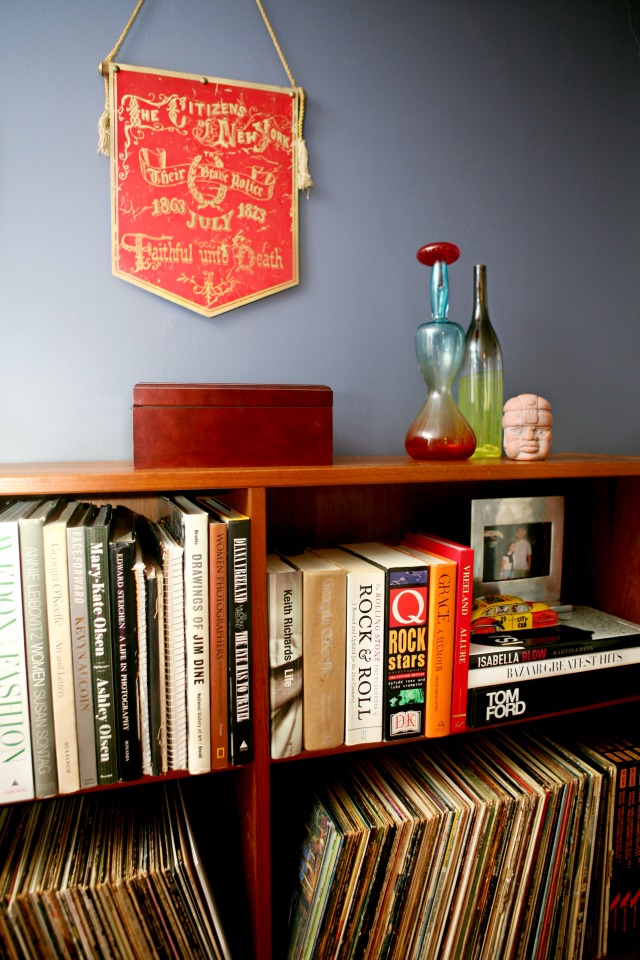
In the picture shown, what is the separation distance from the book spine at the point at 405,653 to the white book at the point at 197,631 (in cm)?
26

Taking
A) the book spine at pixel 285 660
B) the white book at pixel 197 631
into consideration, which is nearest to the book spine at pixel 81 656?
the white book at pixel 197 631

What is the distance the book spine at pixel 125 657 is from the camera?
72cm

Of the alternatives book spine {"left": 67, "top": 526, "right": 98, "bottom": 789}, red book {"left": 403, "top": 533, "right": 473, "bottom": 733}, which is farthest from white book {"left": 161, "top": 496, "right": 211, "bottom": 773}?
red book {"left": 403, "top": 533, "right": 473, "bottom": 733}

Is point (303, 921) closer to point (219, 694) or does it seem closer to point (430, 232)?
point (219, 694)

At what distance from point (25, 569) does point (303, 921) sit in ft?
2.21

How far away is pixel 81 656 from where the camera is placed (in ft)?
2.34

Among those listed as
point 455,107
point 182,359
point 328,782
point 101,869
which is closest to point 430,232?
point 455,107

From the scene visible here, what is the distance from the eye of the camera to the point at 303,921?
0.86m

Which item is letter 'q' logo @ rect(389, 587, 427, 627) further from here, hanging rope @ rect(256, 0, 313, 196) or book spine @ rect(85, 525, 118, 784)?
hanging rope @ rect(256, 0, 313, 196)

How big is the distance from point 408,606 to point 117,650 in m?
0.40

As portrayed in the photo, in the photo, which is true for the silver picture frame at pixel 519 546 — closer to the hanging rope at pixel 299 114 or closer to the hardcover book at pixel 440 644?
the hardcover book at pixel 440 644

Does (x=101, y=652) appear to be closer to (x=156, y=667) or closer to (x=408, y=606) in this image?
(x=156, y=667)

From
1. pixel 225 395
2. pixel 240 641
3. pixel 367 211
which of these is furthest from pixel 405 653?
pixel 367 211

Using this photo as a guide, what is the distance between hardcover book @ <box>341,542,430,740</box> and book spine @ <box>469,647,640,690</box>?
99 mm
